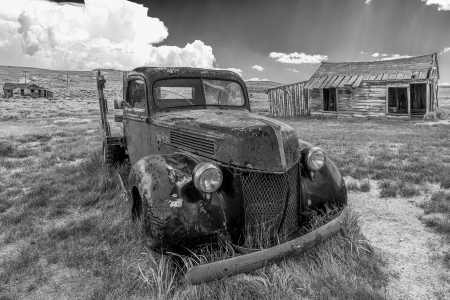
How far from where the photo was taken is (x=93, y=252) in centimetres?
366

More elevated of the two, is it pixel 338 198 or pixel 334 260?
pixel 338 198

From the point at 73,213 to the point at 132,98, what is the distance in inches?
80.2

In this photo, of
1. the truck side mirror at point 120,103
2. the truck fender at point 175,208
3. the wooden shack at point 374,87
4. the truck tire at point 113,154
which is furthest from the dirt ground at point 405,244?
the wooden shack at point 374,87

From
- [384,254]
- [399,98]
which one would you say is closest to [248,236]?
[384,254]

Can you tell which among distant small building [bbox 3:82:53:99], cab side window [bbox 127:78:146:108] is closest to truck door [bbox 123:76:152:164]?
cab side window [bbox 127:78:146:108]

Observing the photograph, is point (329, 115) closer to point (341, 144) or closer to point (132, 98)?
point (341, 144)

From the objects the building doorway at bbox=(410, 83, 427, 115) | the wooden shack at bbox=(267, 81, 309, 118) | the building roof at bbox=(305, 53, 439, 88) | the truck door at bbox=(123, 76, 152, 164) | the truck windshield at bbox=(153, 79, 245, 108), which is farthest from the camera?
the wooden shack at bbox=(267, 81, 309, 118)

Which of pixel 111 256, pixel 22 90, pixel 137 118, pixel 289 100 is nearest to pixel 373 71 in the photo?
pixel 289 100

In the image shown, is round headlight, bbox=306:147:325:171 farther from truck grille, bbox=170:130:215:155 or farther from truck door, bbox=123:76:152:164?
truck door, bbox=123:76:152:164

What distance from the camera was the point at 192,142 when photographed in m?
3.51

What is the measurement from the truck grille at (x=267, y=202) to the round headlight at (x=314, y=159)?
401mm

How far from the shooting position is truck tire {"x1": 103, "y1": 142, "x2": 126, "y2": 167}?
6523 millimetres

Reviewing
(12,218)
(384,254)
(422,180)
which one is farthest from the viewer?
(422,180)

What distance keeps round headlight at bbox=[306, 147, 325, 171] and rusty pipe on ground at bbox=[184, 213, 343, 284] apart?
871mm
